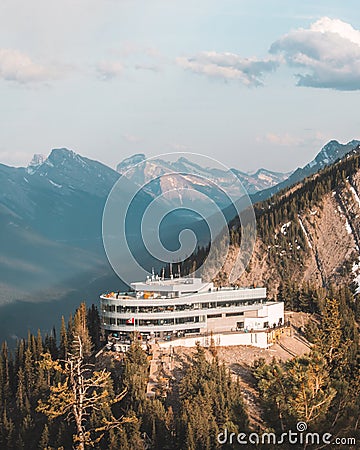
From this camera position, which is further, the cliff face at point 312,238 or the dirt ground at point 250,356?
the cliff face at point 312,238

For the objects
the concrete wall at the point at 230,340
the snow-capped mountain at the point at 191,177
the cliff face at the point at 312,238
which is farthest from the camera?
the cliff face at the point at 312,238

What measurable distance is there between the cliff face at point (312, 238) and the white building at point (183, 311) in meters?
68.3

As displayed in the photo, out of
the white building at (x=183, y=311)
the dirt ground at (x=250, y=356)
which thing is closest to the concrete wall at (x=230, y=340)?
the white building at (x=183, y=311)

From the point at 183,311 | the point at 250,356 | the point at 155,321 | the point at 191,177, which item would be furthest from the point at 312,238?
the point at 155,321

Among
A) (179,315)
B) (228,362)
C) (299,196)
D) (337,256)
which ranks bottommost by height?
(228,362)

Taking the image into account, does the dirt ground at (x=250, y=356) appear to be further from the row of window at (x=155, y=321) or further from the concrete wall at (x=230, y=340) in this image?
the row of window at (x=155, y=321)

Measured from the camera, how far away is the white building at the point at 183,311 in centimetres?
7812

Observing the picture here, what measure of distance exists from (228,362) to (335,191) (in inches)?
4245

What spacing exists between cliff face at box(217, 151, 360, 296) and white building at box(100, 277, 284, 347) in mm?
68265

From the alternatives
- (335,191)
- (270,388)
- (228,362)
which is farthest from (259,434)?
(335,191)

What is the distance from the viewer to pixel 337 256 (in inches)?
6580

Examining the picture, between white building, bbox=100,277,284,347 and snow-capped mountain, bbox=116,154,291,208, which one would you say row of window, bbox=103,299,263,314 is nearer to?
white building, bbox=100,277,284,347

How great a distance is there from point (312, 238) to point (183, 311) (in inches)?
3710

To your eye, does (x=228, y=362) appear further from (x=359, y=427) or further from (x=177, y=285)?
(x=359, y=427)
